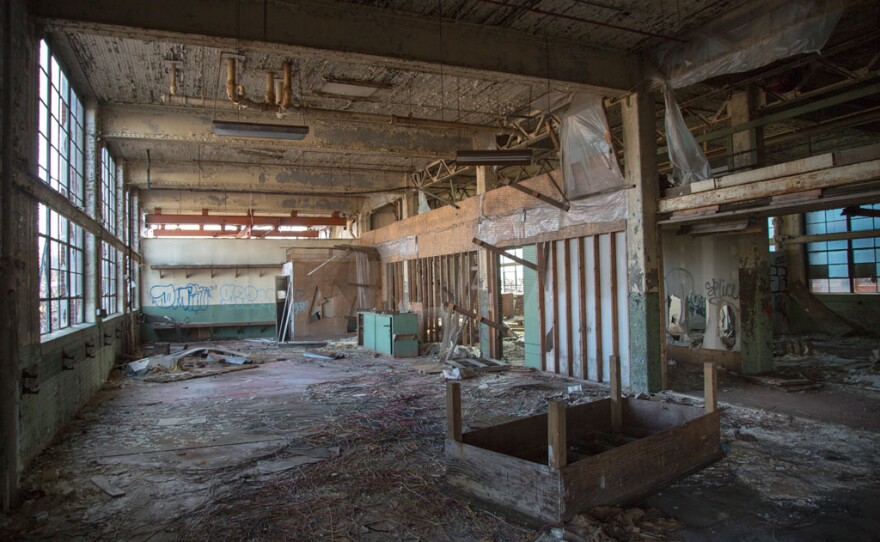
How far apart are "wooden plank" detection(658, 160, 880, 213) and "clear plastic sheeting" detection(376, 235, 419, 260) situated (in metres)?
8.76

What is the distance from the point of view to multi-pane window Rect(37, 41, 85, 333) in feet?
22.4

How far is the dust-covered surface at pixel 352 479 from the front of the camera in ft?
12.9

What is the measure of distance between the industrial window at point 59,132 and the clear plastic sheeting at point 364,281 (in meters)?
9.39

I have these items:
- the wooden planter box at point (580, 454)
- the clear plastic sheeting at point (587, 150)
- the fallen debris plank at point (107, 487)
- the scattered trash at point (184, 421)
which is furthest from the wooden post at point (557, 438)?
the clear plastic sheeting at point (587, 150)

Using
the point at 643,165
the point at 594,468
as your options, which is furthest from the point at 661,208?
the point at 594,468

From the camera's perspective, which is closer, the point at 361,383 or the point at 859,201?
the point at 859,201

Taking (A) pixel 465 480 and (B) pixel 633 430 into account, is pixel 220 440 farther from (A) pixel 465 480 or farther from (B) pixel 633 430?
(B) pixel 633 430

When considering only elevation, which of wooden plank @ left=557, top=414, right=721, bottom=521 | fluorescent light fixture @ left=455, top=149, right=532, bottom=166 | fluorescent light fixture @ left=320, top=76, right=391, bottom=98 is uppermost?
fluorescent light fixture @ left=320, top=76, right=391, bottom=98

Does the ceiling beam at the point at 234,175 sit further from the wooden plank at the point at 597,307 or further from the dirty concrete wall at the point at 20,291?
the dirty concrete wall at the point at 20,291

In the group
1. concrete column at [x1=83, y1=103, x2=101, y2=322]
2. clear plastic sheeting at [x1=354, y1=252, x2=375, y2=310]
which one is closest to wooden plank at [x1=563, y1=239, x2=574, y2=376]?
concrete column at [x1=83, y1=103, x2=101, y2=322]

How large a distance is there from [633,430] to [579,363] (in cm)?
402

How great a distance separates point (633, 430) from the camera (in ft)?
18.6

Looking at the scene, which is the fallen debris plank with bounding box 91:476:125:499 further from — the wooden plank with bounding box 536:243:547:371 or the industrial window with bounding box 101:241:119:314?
→ the wooden plank with bounding box 536:243:547:371

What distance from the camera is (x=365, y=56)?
272 inches
